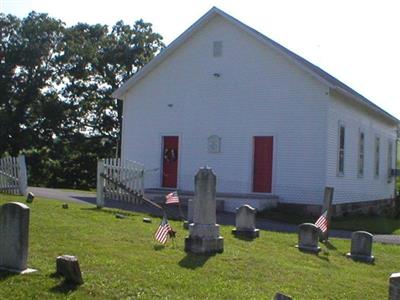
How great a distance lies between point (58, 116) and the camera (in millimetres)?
45375

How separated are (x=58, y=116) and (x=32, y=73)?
365cm

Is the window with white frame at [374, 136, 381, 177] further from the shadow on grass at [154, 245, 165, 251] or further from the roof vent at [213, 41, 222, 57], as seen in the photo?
the shadow on grass at [154, 245, 165, 251]

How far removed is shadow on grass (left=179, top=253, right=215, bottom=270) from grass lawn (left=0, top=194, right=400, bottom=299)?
0.06ft

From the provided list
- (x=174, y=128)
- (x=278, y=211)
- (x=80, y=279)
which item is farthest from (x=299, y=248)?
(x=174, y=128)

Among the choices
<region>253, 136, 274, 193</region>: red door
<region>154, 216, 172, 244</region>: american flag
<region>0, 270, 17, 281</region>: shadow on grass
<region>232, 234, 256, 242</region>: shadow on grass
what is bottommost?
<region>0, 270, 17, 281</region>: shadow on grass

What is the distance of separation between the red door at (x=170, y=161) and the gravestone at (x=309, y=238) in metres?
A: 12.4

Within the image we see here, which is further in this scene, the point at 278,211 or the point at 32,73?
the point at 32,73

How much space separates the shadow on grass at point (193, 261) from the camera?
931 cm

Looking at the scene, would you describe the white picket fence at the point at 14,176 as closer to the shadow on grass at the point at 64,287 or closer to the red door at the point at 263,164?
the red door at the point at 263,164

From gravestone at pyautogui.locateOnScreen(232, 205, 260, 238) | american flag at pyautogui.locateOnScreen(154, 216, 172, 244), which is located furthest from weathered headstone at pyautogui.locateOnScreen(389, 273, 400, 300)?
gravestone at pyautogui.locateOnScreen(232, 205, 260, 238)

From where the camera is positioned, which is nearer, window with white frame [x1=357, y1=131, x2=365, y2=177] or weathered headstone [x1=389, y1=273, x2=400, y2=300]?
weathered headstone [x1=389, y1=273, x2=400, y2=300]

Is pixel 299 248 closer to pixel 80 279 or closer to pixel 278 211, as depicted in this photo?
pixel 80 279

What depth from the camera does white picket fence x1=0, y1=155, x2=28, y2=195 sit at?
18047mm

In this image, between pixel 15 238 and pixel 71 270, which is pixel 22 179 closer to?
pixel 15 238
